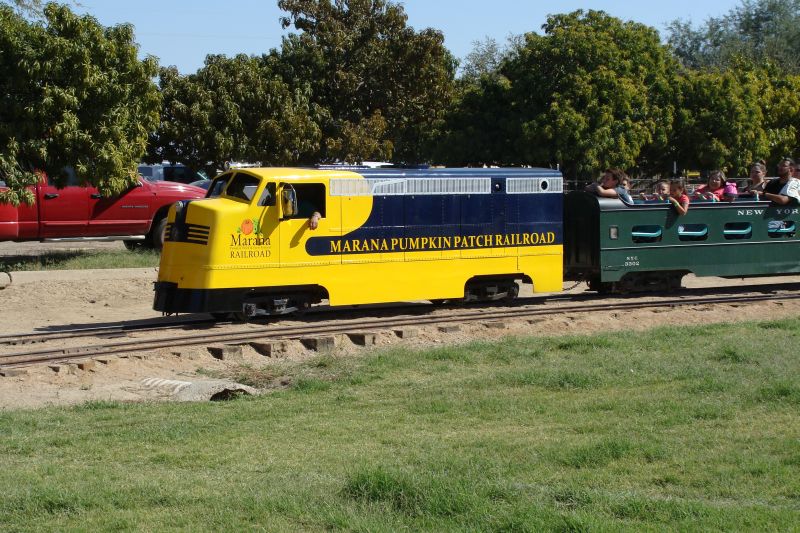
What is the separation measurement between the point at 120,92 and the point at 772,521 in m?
19.2

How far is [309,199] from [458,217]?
2465 mm

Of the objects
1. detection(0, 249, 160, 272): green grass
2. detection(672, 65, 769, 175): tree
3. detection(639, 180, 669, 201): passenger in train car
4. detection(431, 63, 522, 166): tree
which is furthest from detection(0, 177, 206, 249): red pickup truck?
detection(672, 65, 769, 175): tree

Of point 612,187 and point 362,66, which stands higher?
point 362,66

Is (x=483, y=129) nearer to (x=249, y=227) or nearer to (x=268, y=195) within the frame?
(x=268, y=195)

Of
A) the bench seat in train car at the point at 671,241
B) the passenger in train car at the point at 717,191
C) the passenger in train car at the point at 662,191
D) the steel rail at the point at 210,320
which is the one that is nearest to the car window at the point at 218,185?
the steel rail at the point at 210,320

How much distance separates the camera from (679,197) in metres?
18.8

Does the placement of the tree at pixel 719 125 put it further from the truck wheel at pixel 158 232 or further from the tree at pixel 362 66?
the truck wheel at pixel 158 232

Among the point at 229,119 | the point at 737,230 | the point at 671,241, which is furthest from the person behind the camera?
the point at 229,119

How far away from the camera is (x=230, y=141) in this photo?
32469 mm

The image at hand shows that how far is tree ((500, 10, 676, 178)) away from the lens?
37.8 meters

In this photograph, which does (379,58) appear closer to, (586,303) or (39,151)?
(39,151)

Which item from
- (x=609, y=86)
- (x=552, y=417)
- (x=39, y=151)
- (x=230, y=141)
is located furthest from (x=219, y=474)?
(x=609, y=86)

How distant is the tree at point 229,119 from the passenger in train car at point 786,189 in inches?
681

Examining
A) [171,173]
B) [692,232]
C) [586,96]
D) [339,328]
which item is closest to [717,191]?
[692,232]
